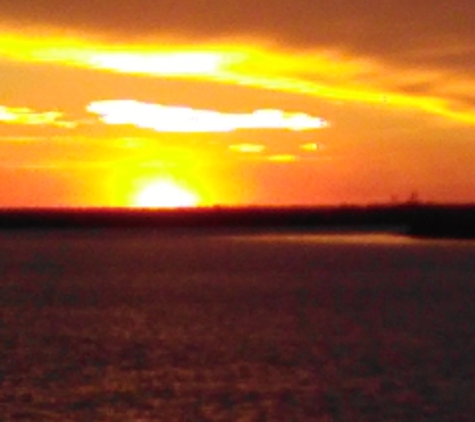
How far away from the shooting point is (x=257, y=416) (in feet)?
113

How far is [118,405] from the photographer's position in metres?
35.6

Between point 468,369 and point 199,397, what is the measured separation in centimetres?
844

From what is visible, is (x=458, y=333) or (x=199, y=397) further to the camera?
(x=458, y=333)

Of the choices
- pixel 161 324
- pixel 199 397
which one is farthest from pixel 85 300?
pixel 199 397

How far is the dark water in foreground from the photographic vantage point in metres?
35.7

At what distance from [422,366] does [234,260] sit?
102506 mm

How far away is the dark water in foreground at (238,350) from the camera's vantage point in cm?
3572

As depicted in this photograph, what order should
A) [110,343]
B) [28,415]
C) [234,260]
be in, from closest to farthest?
[28,415] → [110,343] → [234,260]

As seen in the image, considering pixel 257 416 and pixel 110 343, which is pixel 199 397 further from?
pixel 110 343

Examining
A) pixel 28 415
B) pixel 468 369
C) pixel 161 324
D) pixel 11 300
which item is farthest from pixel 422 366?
pixel 11 300

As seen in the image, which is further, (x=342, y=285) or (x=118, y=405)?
(x=342, y=285)

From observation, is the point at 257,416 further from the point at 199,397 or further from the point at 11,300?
the point at 11,300

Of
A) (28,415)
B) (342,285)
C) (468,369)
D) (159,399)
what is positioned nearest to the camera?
(28,415)

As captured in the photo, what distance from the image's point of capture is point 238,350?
155 ft
